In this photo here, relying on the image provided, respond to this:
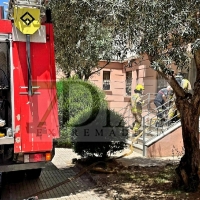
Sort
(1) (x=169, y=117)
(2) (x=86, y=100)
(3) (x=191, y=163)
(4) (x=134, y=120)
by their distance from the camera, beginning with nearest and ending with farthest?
(3) (x=191, y=163)
(1) (x=169, y=117)
(2) (x=86, y=100)
(4) (x=134, y=120)

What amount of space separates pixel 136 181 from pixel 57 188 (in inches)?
65.4

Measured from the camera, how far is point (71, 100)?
36.2 ft

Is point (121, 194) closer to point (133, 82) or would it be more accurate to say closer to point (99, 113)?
point (99, 113)

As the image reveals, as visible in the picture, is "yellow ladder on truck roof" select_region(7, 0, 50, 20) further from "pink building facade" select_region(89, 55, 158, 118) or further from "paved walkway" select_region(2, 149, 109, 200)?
"pink building facade" select_region(89, 55, 158, 118)

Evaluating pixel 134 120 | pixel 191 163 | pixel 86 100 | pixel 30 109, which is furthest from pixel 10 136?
pixel 134 120

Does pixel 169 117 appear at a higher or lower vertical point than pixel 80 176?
higher

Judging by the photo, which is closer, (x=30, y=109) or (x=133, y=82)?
(x=30, y=109)

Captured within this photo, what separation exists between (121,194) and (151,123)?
536cm

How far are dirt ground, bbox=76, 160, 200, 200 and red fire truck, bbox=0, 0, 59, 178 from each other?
1.69m

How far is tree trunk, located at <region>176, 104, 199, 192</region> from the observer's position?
536cm

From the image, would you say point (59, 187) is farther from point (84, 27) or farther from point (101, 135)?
point (84, 27)

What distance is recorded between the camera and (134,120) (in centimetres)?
1216

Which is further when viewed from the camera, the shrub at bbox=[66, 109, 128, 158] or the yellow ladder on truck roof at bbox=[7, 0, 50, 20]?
the shrub at bbox=[66, 109, 128, 158]

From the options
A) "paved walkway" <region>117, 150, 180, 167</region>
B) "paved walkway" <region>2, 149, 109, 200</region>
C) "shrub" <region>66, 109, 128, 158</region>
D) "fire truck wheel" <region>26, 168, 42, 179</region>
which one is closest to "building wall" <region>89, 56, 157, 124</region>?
"paved walkway" <region>117, 150, 180, 167</region>
